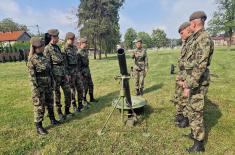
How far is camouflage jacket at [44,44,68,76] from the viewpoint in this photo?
6395 millimetres

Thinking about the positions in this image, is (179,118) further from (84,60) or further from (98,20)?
(98,20)

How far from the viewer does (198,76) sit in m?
4.64

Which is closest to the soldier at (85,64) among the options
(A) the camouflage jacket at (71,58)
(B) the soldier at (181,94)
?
(A) the camouflage jacket at (71,58)

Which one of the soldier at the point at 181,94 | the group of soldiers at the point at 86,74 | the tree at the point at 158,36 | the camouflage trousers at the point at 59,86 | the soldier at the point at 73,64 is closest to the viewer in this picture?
the group of soldiers at the point at 86,74

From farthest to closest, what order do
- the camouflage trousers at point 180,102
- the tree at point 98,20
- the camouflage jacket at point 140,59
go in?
1. the tree at point 98,20
2. the camouflage jacket at point 140,59
3. the camouflage trousers at point 180,102

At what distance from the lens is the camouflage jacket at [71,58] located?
284 inches

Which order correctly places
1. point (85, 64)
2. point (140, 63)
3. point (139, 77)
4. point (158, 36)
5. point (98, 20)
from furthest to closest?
point (158, 36) < point (98, 20) < point (139, 77) < point (140, 63) < point (85, 64)

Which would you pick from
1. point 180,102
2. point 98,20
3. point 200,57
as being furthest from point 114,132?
point 98,20

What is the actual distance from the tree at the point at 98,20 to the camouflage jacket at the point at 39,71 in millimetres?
29660

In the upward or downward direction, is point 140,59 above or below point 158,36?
below

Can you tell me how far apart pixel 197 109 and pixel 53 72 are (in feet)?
12.1

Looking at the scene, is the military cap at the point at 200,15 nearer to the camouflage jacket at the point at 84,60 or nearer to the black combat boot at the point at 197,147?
the black combat boot at the point at 197,147

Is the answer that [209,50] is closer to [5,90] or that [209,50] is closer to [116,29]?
[5,90]

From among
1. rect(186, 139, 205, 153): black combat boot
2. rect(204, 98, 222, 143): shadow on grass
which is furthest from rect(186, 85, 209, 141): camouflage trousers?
rect(204, 98, 222, 143): shadow on grass
